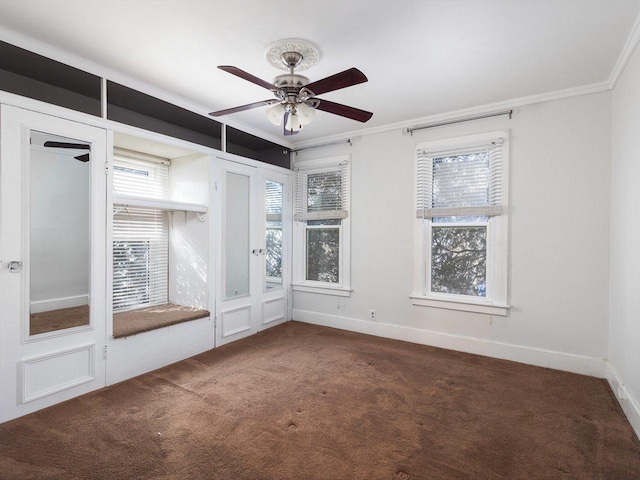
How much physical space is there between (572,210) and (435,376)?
81.4 inches

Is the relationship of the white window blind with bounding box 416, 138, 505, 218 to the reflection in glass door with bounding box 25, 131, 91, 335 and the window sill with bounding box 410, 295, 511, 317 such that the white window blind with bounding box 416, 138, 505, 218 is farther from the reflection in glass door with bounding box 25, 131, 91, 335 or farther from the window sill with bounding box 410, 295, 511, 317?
the reflection in glass door with bounding box 25, 131, 91, 335

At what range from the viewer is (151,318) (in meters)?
3.31

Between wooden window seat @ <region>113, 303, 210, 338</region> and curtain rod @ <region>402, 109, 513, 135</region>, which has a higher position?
curtain rod @ <region>402, 109, 513, 135</region>

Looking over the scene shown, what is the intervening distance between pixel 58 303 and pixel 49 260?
0.35 m

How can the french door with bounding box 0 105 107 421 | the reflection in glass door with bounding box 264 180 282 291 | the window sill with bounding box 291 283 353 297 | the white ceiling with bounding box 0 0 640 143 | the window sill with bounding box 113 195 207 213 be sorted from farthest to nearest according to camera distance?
the reflection in glass door with bounding box 264 180 282 291 < the window sill with bounding box 291 283 353 297 < the window sill with bounding box 113 195 207 213 < the french door with bounding box 0 105 107 421 < the white ceiling with bounding box 0 0 640 143

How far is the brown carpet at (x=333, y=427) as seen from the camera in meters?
1.83

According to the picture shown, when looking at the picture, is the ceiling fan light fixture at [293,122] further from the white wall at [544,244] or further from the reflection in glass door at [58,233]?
the white wall at [544,244]

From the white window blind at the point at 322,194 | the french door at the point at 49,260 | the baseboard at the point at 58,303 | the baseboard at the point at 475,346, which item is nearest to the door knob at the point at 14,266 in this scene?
the french door at the point at 49,260

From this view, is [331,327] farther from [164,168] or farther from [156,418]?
[164,168]

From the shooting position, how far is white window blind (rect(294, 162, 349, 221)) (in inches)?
179

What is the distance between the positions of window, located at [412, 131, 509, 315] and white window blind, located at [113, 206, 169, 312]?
3.10 metres

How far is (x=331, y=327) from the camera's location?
4598 mm

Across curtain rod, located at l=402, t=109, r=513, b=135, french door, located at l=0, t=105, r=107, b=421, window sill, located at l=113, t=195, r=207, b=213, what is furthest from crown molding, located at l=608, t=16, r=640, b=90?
french door, located at l=0, t=105, r=107, b=421

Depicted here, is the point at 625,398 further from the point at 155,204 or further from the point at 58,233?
the point at 58,233
